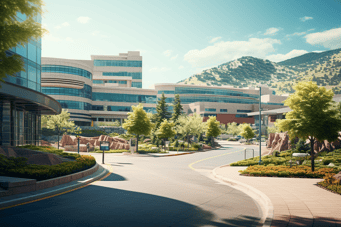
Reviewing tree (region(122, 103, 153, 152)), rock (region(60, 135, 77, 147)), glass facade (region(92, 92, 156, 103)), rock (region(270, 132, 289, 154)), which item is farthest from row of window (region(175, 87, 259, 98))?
rock (region(270, 132, 289, 154))

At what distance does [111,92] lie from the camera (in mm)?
78438

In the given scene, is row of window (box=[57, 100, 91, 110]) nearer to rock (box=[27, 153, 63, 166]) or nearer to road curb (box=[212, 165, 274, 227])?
rock (box=[27, 153, 63, 166])

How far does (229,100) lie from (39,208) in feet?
400

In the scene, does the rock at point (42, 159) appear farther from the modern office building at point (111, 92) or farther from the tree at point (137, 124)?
the modern office building at point (111, 92)

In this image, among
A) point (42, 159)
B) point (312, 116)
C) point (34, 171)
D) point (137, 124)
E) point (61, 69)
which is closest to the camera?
point (34, 171)

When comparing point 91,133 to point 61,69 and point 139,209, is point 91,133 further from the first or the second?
point 139,209

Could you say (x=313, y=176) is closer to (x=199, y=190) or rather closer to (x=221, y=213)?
(x=199, y=190)

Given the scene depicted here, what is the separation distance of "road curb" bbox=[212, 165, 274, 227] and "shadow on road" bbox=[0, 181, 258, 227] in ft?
1.39

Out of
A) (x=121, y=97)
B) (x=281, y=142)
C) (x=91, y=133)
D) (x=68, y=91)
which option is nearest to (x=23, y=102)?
(x=281, y=142)

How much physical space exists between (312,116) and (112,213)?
46.6ft

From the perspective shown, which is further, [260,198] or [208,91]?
[208,91]

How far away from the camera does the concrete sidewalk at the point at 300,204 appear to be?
6812mm

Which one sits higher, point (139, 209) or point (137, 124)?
point (137, 124)

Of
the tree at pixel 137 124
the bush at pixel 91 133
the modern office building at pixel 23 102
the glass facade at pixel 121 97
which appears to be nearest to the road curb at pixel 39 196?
the modern office building at pixel 23 102
